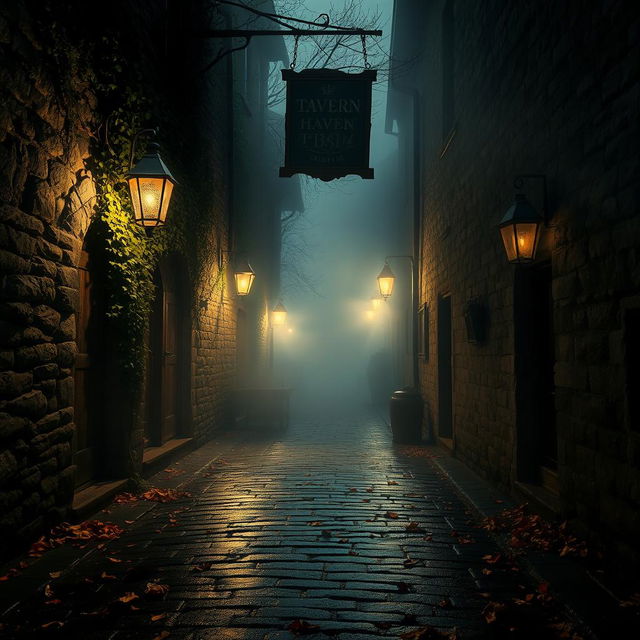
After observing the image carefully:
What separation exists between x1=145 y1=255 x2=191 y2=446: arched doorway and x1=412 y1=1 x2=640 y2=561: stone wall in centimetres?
398

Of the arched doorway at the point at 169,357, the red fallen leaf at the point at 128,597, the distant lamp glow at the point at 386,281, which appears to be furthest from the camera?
the distant lamp glow at the point at 386,281

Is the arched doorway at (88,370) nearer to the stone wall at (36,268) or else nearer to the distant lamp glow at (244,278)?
the stone wall at (36,268)

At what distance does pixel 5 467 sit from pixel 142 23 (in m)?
5.13

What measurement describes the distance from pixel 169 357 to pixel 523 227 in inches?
Answer: 207

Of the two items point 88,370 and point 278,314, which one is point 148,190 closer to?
point 88,370

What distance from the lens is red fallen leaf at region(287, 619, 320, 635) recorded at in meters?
2.89

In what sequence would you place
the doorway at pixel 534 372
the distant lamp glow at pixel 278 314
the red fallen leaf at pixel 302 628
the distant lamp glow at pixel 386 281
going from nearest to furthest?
the red fallen leaf at pixel 302 628 → the doorway at pixel 534 372 → the distant lamp glow at pixel 386 281 → the distant lamp glow at pixel 278 314

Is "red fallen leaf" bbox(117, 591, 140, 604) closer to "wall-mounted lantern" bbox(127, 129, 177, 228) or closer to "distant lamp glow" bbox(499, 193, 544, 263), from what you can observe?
"wall-mounted lantern" bbox(127, 129, 177, 228)

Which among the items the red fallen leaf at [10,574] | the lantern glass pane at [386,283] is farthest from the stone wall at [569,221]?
the lantern glass pane at [386,283]

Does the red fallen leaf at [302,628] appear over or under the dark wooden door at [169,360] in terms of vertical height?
under

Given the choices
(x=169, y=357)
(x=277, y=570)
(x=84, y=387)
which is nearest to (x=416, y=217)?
(x=169, y=357)

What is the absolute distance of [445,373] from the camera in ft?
33.2

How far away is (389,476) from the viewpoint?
700 centimetres

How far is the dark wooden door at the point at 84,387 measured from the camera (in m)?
5.55
